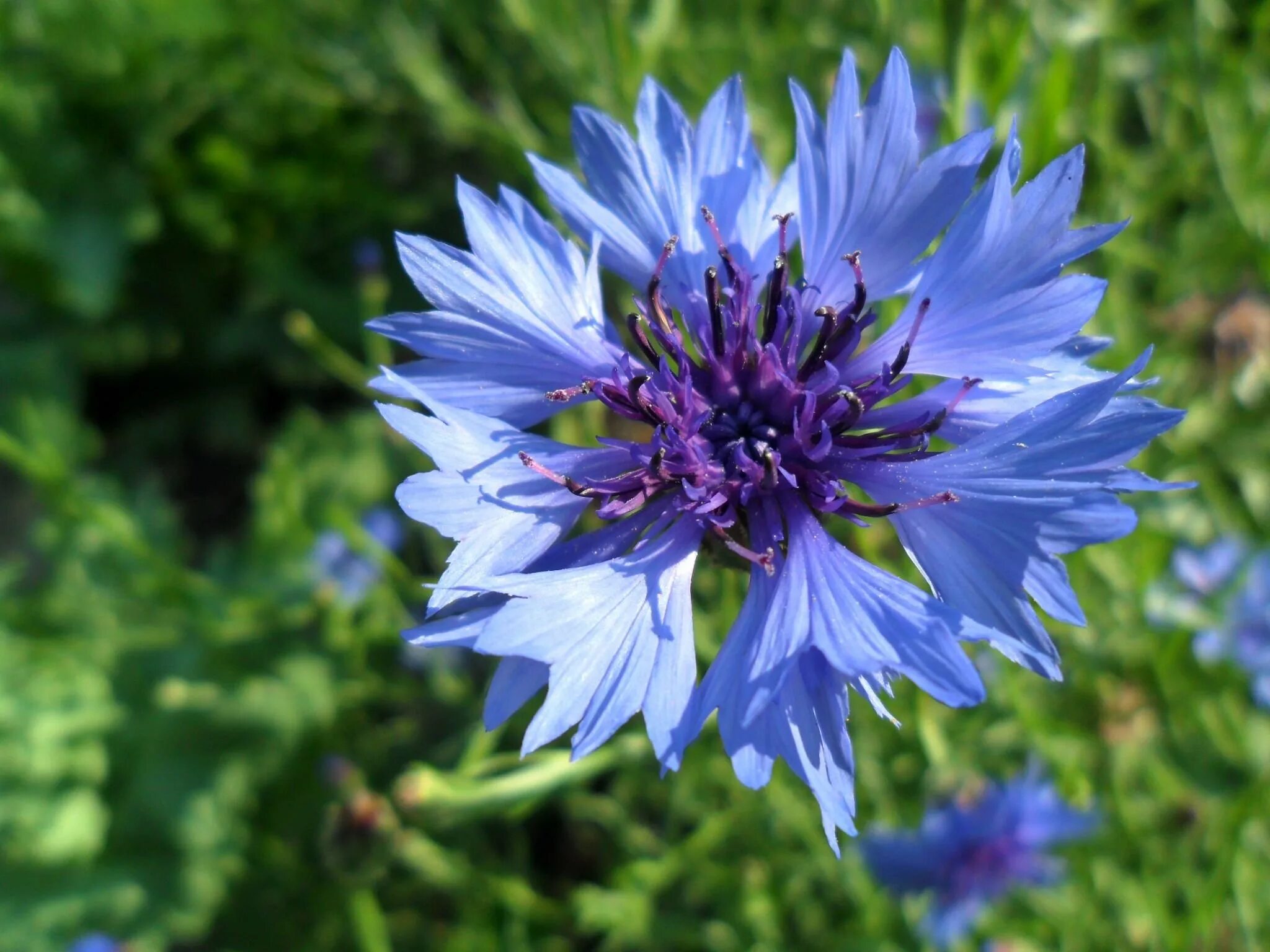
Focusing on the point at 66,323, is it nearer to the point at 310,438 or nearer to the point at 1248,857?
the point at 310,438

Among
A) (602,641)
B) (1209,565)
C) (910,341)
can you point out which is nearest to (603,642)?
(602,641)

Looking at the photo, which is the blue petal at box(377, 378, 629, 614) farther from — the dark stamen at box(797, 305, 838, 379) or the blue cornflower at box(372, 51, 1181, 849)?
the dark stamen at box(797, 305, 838, 379)

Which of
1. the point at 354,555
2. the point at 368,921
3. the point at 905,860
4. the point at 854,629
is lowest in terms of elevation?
the point at 905,860

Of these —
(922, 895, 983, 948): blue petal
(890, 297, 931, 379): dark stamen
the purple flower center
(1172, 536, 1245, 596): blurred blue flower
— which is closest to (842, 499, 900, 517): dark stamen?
the purple flower center

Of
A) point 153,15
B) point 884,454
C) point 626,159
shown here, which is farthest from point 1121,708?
point 153,15

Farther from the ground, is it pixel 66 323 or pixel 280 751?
pixel 66 323

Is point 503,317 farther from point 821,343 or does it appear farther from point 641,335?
point 821,343
